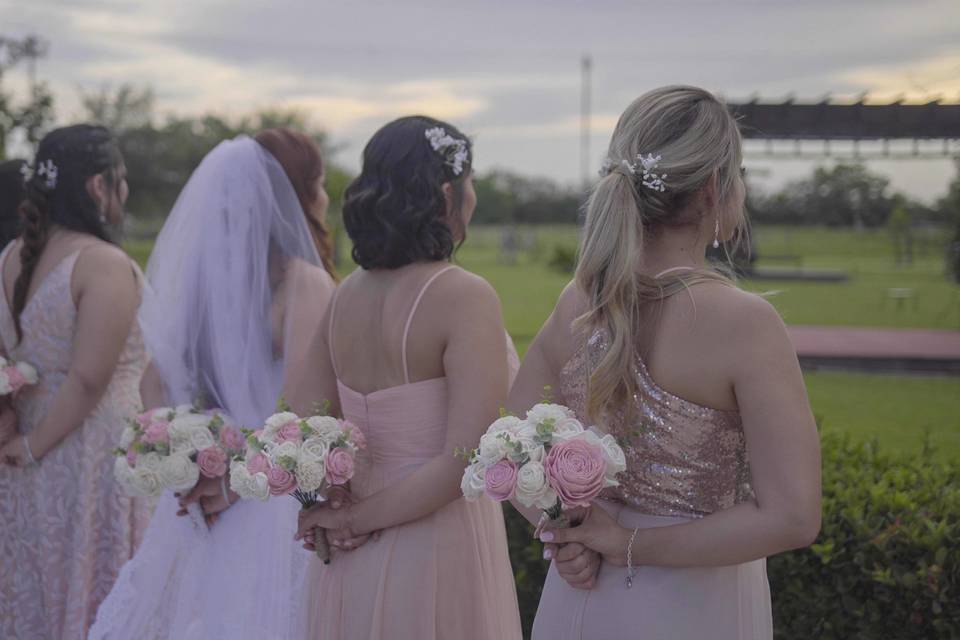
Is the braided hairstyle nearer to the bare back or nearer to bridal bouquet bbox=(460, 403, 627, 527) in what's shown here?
the bare back

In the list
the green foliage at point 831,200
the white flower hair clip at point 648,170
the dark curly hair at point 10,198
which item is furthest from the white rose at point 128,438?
the green foliage at point 831,200

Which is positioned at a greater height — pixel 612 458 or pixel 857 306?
pixel 612 458

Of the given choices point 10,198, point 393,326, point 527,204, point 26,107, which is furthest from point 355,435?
point 527,204

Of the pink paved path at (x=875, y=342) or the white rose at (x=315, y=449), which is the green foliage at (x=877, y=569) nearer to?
the white rose at (x=315, y=449)

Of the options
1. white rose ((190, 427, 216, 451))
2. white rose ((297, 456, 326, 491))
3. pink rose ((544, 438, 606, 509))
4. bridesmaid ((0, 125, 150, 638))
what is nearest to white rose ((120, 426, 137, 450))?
white rose ((190, 427, 216, 451))

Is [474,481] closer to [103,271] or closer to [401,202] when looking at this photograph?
[401,202]

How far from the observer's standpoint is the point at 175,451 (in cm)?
332

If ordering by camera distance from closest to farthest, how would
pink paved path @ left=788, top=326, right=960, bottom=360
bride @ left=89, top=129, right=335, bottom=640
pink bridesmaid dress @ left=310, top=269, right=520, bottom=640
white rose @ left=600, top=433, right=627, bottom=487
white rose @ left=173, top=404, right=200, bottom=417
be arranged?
white rose @ left=600, top=433, right=627, bottom=487 < pink bridesmaid dress @ left=310, top=269, right=520, bottom=640 < white rose @ left=173, top=404, right=200, bottom=417 < bride @ left=89, top=129, right=335, bottom=640 < pink paved path @ left=788, top=326, right=960, bottom=360

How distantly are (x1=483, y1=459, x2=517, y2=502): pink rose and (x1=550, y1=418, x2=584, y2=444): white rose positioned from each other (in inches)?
4.2

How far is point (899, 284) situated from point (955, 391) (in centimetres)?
1866

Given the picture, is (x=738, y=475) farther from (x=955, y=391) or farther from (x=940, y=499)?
(x=955, y=391)

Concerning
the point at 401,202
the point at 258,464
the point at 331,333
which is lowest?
the point at 258,464

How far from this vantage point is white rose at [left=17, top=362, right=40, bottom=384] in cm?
410

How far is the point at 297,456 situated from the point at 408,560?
1.45ft
